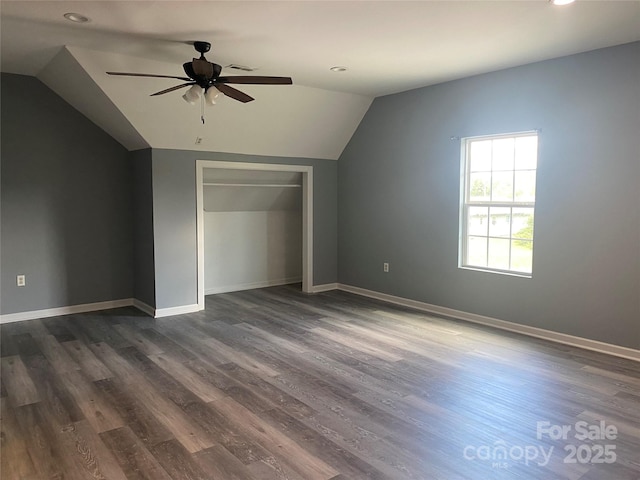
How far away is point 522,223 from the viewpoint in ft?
15.2

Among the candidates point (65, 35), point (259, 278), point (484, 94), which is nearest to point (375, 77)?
point (484, 94)

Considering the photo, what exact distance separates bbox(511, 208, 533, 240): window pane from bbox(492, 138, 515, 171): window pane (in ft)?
1.54

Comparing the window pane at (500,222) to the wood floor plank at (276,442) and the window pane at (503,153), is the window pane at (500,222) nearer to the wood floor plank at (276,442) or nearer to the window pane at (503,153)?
the window pane at (503,153)

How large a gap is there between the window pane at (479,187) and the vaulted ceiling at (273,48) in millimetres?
1065

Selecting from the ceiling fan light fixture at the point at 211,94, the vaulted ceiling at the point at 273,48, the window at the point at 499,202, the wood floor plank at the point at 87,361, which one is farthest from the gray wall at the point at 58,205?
the window at the point at 499,202

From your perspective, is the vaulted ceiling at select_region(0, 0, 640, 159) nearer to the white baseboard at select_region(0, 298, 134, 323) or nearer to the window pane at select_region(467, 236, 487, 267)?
the window pane at select_region(467, 236, 487, 267)

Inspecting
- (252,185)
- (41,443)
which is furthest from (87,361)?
(252,185)

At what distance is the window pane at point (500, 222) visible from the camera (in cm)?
478

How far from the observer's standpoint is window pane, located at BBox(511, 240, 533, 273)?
460 cm

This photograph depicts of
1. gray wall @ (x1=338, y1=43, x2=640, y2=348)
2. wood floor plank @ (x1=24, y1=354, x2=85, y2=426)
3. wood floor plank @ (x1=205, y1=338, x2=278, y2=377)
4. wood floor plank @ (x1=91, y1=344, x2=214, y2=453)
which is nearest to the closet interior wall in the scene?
gray wall @ (x1=338, y1=43, x2=640, y2=348)

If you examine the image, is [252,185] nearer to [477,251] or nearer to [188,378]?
[477,251]

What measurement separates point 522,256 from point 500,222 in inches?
16.6

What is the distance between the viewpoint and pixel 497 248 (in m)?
4.90

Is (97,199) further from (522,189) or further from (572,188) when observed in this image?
(572,188)
